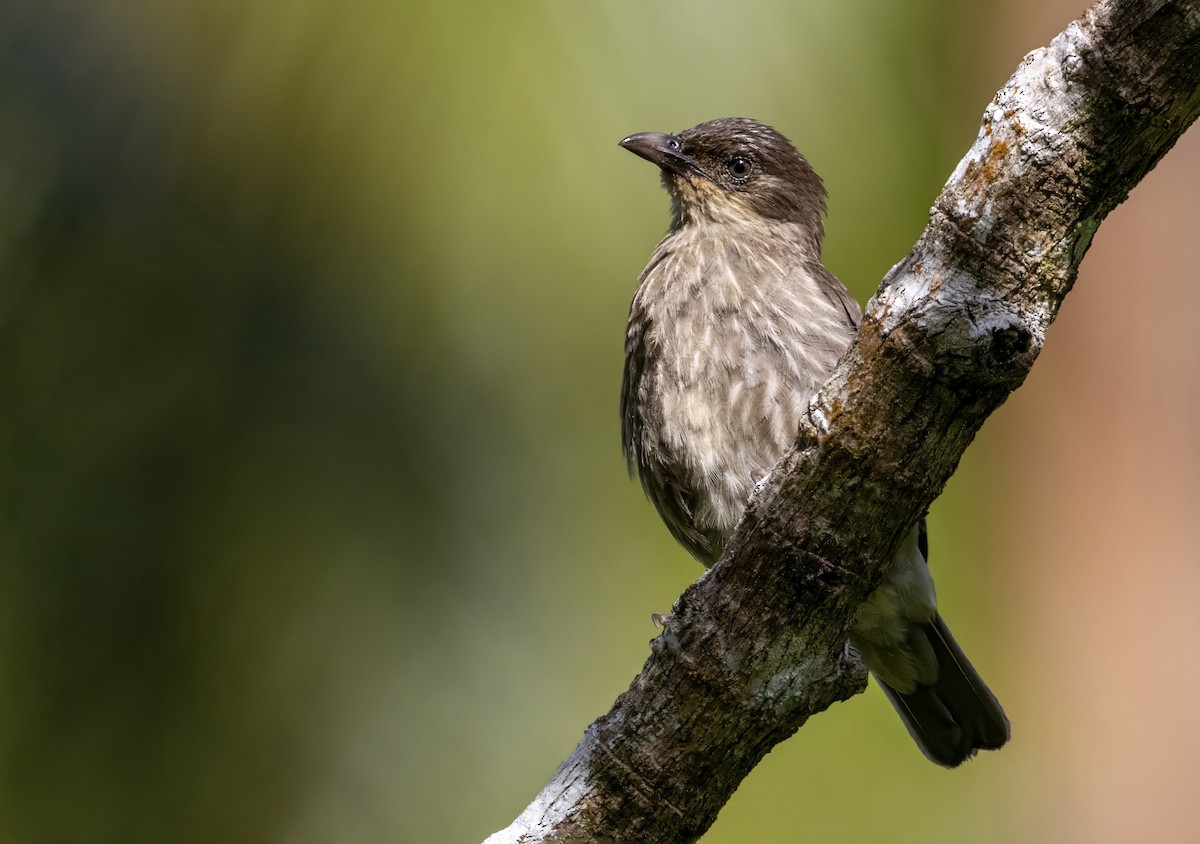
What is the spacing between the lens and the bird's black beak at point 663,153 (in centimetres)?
443

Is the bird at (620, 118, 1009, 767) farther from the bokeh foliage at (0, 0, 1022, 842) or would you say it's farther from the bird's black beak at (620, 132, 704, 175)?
the bokeh foliage at (0, 0, 1022, 842)

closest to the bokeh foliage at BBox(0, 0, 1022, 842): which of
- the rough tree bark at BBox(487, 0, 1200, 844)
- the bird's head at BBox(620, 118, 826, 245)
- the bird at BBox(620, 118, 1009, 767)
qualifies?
the bird's head at BBox(620, 118, 826, 245)

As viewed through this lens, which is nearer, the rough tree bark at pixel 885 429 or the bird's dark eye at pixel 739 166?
the rough tree bark at pixel 885 429

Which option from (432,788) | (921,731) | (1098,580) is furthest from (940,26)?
(432,788)

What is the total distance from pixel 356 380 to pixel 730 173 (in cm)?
173

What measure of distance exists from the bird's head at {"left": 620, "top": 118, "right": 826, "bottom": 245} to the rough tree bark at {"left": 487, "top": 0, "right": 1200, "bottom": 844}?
1960 millimetres

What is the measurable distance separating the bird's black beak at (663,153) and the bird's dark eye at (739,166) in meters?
0.10

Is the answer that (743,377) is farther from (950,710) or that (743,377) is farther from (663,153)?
(950,710)

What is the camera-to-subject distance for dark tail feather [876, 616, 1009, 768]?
157 inches

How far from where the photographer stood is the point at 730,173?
4453 millimetres

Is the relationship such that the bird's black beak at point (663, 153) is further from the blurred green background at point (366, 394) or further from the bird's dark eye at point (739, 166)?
the blurred green background at point (366, 394)

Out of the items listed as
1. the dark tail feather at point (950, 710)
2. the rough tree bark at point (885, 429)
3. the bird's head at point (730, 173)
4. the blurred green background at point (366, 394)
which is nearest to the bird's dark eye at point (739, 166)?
the bird's head at point (730, 173)

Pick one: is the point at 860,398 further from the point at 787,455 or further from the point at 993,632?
the point at 993,632

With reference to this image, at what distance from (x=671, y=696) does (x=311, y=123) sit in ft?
10.6
